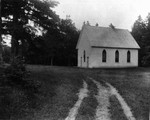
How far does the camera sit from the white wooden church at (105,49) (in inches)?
1607

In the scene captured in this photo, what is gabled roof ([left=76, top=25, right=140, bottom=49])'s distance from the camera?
4138 cm

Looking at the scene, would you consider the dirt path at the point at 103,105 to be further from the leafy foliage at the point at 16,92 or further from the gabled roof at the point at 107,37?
the gabled roof at the point at 107,37

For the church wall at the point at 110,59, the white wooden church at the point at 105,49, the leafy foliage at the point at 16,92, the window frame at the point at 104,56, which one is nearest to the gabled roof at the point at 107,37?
the white wooden church at the point at 105,49

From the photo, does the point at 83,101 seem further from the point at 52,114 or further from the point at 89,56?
the point at 89,56

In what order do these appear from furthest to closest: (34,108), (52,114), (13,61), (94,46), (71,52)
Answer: (71,52) → (94,46) → (13,61) → (34,108) → (52,114)

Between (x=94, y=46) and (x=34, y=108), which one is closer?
(x=34, y=108)

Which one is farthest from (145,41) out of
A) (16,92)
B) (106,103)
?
(16,92)

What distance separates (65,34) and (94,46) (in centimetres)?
2120

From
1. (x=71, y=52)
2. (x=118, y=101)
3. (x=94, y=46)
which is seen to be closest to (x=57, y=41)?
(x=118, y=101)

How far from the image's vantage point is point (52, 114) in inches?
408

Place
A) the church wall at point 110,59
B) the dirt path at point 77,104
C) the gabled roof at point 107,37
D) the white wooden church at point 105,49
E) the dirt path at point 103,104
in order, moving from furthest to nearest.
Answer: the gabled roof at point 107,37, the white wooden church at point 105,49, the church wall at point 110,59, the dirt path at point 103,104, the dirt path at point 77,104

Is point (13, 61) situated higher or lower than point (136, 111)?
higher

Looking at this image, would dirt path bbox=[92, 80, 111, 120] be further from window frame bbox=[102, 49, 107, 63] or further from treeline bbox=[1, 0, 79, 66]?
window frame bbox=[102, 49, 107, 63]

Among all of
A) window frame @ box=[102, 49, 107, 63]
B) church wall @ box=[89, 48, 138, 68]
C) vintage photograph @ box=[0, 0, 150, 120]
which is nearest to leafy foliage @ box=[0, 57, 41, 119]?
vintage photograph @ box=[0, 0, 150, 120]
